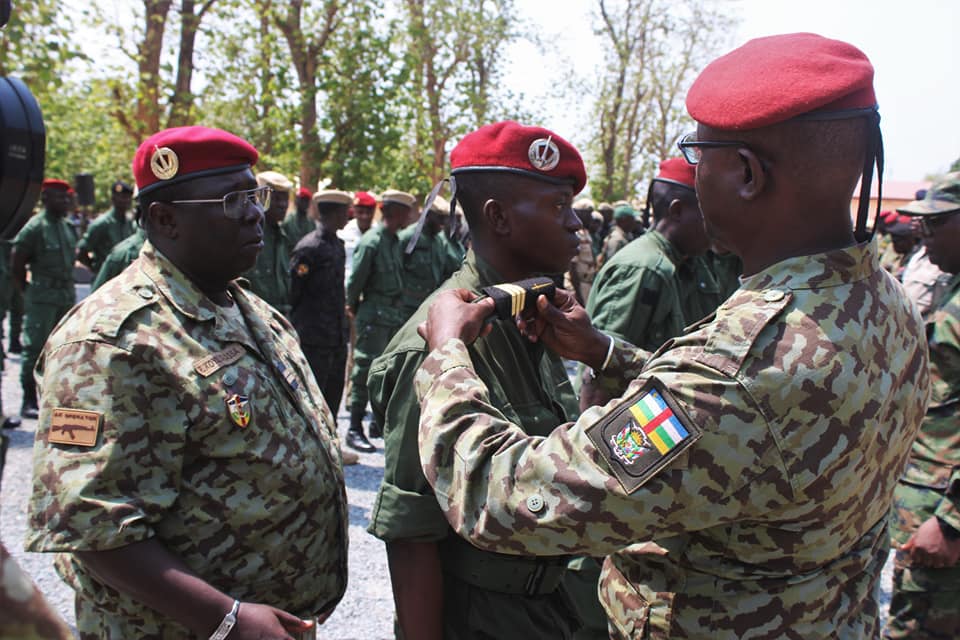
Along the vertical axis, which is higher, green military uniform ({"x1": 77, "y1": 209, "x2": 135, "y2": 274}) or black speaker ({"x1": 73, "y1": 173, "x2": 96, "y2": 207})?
black speaker ({"x1": 73, "y1": 173, "x2": 96, "y2": 207})

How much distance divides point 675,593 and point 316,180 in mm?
11140

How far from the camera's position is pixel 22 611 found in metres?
0.54

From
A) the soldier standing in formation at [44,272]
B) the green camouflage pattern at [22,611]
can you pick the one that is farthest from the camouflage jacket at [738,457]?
the soldier standing in formation at [44,272]

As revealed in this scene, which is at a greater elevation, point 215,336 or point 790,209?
point 790,209

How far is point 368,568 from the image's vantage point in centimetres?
455

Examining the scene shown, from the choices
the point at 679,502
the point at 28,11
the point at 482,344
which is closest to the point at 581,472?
the point at 679,502

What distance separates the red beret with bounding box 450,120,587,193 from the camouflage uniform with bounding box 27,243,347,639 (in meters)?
0.87

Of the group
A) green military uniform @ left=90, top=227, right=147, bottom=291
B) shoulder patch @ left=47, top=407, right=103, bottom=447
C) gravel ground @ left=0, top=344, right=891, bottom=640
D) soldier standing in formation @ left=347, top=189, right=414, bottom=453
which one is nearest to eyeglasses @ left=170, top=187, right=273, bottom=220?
shoulder patch @ left=47, top=407, right=103, bottom=447

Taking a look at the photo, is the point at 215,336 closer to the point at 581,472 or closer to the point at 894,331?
the point at 581,472

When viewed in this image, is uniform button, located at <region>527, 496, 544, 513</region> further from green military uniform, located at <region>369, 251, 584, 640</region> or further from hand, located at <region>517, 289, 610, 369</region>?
hand, located at <region>517, 289, 610, 369</region>

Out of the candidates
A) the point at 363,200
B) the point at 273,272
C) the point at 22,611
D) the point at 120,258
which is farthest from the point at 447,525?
the point at 363,200

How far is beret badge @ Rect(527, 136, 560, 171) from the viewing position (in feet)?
7.02

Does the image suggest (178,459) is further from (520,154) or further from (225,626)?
(520,154)

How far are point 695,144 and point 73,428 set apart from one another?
1.59m
